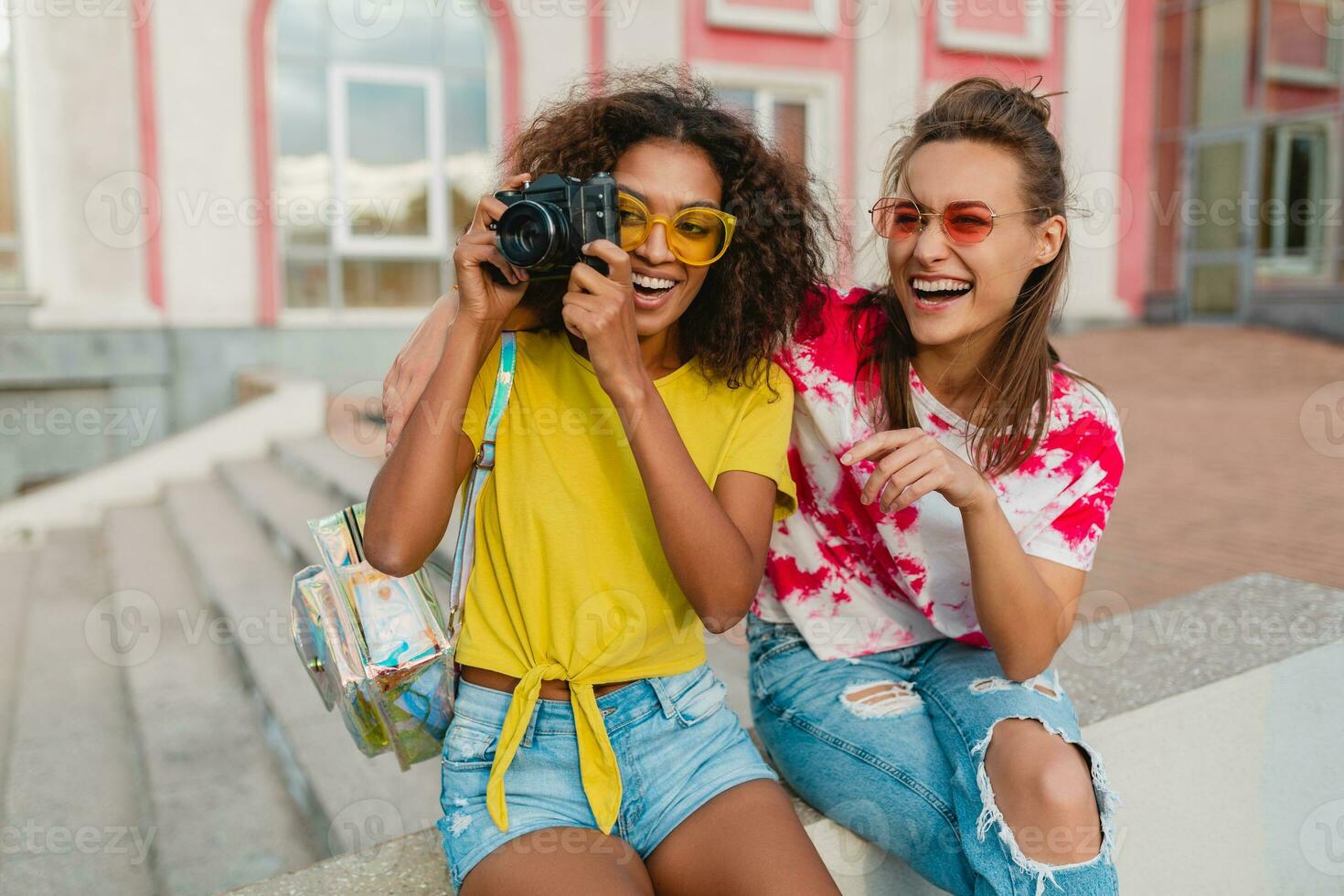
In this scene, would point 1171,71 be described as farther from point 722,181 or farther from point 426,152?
point 722,181

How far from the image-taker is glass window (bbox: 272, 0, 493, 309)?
857 cm

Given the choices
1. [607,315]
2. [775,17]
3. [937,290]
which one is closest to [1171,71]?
[775,17]

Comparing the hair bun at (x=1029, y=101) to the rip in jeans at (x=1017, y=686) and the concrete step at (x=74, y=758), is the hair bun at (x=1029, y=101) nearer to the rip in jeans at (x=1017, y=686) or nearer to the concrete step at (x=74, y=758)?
the rip in jeans at (x=1017, y=686)

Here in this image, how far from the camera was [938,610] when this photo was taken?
1.83 meters

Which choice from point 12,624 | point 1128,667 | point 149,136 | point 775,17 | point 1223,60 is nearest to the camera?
point 1128,667

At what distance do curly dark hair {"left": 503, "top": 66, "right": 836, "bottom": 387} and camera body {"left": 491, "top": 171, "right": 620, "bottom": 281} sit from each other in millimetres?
236

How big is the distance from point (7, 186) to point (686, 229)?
338 inches

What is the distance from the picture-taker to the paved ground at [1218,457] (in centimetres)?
475

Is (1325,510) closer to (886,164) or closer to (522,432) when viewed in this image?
(886,164)

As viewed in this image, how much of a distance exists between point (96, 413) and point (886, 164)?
7.92 m

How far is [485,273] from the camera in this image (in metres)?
1.50

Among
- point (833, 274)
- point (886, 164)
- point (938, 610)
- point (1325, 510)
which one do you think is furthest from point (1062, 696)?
point (1325, 510)

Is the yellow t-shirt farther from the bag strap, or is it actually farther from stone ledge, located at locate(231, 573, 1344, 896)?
stone ledge, located at locate(231, 573, 1344, 896)

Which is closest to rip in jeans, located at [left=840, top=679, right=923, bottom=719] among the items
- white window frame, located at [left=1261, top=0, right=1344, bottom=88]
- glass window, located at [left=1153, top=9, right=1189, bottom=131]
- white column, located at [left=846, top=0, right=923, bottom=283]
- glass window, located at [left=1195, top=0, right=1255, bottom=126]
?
white column, located at [left=846, top=0, right=923, bottom=283]
